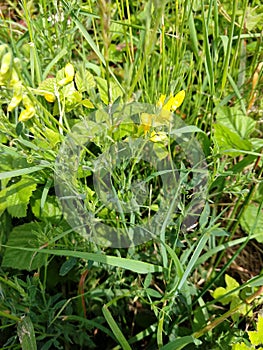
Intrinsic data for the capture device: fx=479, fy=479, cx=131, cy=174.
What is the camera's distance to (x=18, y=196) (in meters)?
1.11

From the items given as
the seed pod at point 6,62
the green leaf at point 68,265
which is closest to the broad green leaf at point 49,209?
the green leaf at point 68,265

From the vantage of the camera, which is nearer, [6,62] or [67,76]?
[6,62]

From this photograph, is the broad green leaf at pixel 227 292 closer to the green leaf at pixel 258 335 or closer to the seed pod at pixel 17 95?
the green leaf at pixel 258 335

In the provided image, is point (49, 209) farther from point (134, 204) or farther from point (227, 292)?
point (227, 292)

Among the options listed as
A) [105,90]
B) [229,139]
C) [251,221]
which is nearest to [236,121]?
[229,139]

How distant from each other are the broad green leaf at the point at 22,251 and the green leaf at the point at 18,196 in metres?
0.05

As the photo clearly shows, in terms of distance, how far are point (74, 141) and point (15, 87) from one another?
26 centimetres

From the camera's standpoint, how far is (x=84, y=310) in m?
1.07

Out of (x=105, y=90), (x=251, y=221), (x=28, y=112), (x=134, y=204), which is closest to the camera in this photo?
(x=28, y=112)

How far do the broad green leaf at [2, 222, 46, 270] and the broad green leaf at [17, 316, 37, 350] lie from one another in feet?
0.54

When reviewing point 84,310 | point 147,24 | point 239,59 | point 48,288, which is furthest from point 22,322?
point 239,59

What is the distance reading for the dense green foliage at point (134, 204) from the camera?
0.90 m

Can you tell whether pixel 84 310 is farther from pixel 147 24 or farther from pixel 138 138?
pixel 147 24

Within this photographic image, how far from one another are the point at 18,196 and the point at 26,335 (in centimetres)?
33
